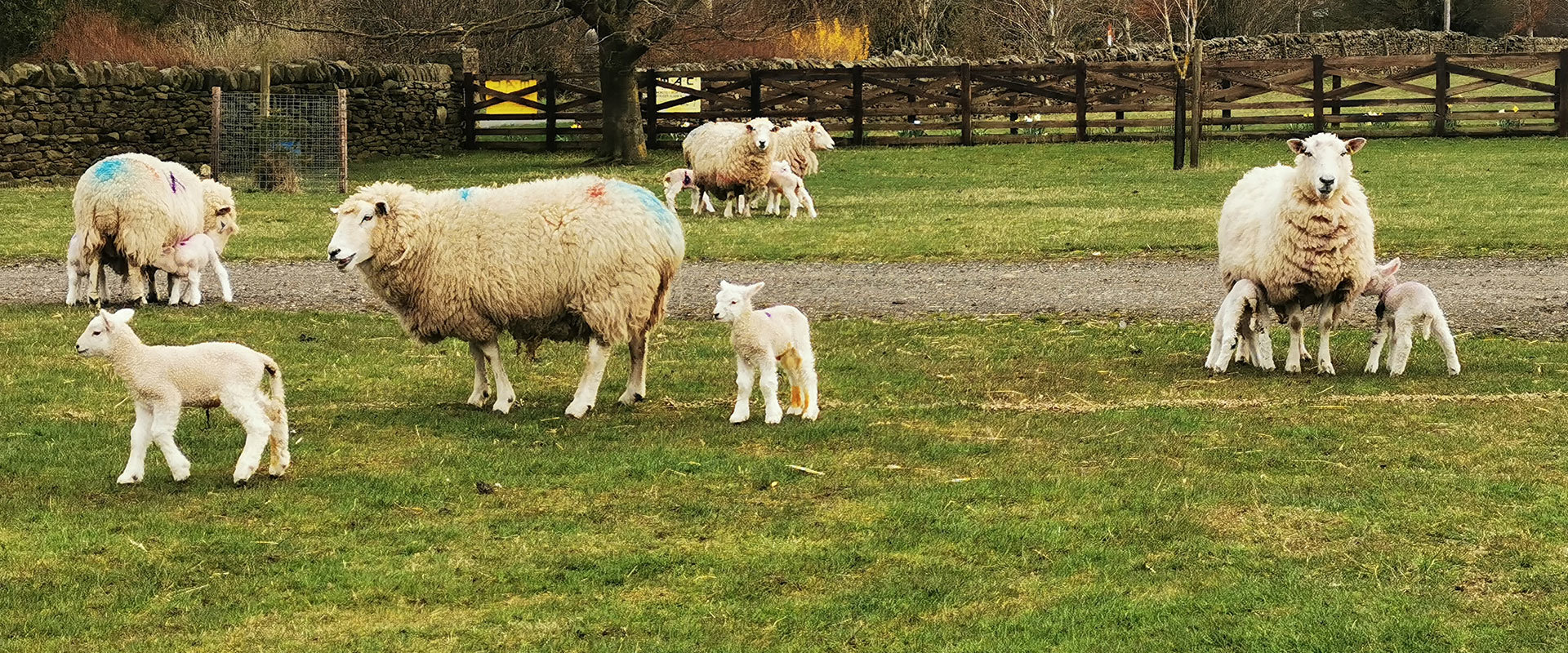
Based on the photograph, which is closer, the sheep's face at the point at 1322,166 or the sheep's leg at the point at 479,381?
the sheep's leg at the point at 479,381

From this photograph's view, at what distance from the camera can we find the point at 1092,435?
8594 millimetres

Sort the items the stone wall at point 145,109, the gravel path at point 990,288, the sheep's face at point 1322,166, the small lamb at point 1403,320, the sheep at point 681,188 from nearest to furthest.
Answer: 1. the small lamb at point 1403,320
2. the sheep's face at point 1322,166
3. the gravel path at point 990,288
4. the sheep at point 681,188
5. the stone wall at point 145,109

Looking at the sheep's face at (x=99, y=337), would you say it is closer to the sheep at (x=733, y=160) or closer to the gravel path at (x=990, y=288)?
the gravel path at (x=990, y=288)

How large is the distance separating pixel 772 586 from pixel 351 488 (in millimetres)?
2330

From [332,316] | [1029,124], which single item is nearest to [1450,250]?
[332,316]

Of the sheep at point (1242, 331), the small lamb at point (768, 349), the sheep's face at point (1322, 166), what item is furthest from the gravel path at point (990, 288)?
the small lamb at point (768, 349)

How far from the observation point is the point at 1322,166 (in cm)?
1018

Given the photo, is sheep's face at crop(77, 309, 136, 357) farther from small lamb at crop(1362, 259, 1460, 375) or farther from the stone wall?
the stone wall

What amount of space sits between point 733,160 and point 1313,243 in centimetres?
1140

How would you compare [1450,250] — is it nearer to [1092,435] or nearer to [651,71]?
[1092,435]

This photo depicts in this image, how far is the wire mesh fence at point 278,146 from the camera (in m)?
24.8

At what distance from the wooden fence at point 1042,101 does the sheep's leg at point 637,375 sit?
23.6 metres

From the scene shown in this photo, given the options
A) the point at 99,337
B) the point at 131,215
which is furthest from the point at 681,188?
the point at 99,337

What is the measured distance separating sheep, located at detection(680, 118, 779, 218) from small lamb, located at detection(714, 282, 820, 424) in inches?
468
